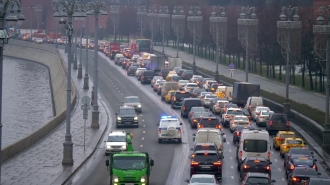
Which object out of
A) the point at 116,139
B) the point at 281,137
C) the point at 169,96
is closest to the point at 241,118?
the point at 281,137

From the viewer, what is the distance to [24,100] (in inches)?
3804

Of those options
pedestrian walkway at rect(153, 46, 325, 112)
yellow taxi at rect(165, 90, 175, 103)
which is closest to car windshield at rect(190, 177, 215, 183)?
pedestrian walkway at rect(153, 46, 325, 112)

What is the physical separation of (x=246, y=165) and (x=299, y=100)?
34794mm

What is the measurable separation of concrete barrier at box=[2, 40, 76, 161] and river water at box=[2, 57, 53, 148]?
1295 mm

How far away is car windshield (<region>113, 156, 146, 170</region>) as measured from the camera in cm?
2975

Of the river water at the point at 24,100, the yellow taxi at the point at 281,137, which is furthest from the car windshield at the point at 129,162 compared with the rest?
the river water at the point at 24,100

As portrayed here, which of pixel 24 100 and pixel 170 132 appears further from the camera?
pixel 24 100

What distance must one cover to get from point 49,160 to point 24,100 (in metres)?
59.2

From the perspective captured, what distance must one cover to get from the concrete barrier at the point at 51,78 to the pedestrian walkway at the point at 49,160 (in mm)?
391

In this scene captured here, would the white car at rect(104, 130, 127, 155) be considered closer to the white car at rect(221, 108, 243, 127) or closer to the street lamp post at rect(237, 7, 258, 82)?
the white car at rect(221, 108, 243, 127)

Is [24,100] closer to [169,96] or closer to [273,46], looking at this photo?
[273,46]

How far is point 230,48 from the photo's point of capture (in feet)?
344

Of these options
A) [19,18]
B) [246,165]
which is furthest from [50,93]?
[19,18]

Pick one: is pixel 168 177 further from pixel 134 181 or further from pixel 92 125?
pixel 92 125
